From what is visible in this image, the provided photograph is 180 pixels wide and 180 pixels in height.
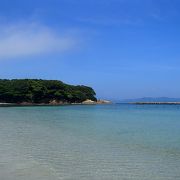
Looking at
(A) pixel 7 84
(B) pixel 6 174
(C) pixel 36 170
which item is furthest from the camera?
(A) pixel 7 84

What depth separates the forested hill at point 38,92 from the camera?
110 meters

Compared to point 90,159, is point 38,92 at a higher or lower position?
higher

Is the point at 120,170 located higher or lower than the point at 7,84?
lower

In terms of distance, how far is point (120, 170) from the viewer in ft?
Answer: 34.9

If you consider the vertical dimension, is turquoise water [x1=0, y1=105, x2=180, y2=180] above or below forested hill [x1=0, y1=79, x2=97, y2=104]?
below

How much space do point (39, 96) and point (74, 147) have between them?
3801 inches

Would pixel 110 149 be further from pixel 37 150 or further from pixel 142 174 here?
pixel 142 174

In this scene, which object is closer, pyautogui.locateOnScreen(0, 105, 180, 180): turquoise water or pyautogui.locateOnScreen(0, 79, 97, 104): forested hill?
pyautogui.locateOnScreen(0, 105, 180, 180): turquoise water

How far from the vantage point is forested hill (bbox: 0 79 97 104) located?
4331 inches

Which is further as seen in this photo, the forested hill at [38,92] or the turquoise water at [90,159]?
the forested hill at [38,92]

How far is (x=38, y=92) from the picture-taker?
110 meters

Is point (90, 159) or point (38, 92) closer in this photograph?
point (90, 159)

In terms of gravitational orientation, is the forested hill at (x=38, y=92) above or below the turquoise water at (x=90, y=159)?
above

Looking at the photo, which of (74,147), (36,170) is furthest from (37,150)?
(36,170)
